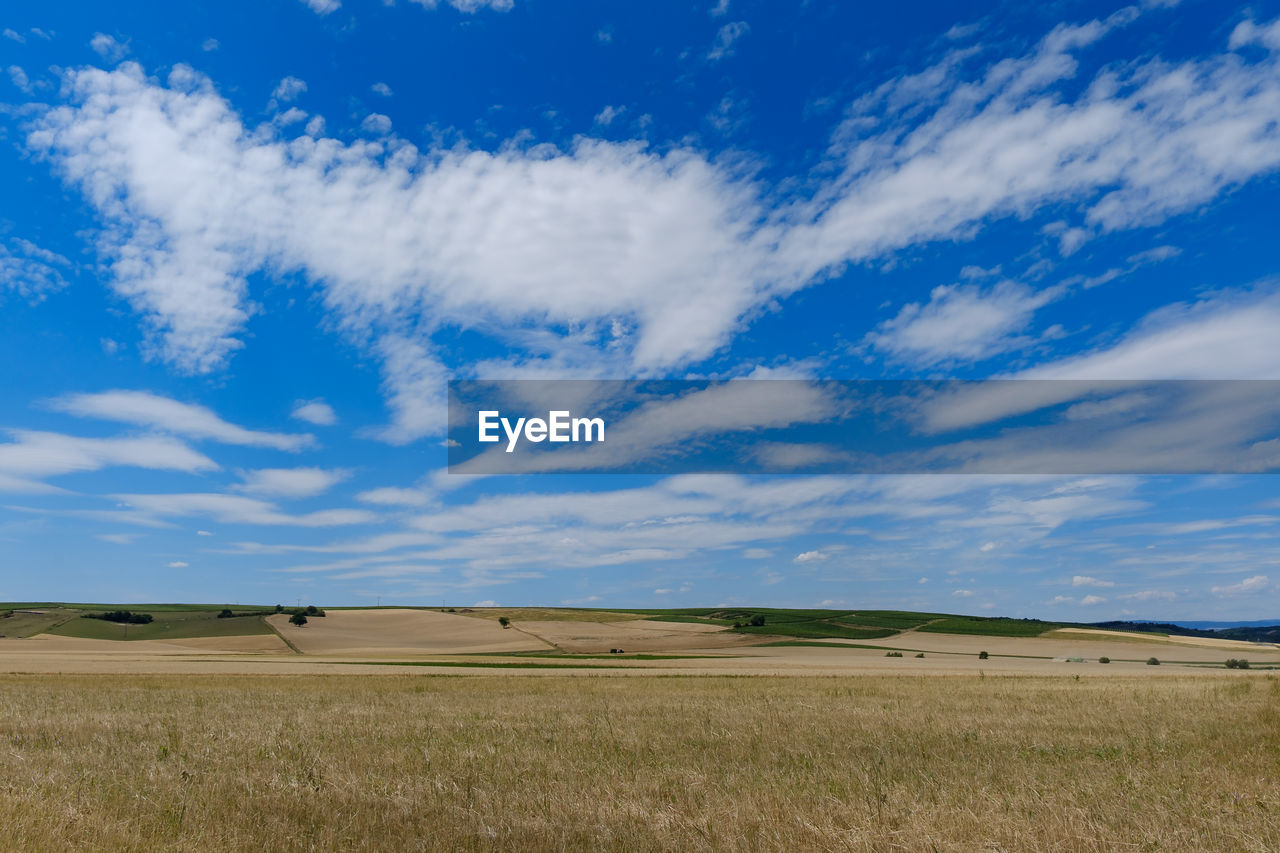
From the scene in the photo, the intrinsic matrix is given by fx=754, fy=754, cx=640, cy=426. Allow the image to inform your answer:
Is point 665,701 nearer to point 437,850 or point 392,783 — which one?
point 392,783

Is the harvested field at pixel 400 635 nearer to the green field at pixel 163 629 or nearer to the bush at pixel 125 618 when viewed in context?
the green field at pixel 163 629

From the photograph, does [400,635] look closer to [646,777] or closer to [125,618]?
[125,618]

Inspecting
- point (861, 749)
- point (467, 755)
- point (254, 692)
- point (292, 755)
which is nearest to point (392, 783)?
point (467, 755)

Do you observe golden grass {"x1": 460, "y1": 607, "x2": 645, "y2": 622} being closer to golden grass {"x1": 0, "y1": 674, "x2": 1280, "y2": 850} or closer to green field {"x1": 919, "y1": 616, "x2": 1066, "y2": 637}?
green field {"x1": 919, "y1": 616, "x2": 1066, "y2": 637}

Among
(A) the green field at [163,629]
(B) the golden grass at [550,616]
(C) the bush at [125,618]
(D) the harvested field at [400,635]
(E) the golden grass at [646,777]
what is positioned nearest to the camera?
(E) the golden grass at [646,777]

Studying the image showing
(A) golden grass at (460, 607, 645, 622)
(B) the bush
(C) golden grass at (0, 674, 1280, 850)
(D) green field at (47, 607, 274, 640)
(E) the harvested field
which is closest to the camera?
(C) golden grass at (0, 674, 1280, 850)

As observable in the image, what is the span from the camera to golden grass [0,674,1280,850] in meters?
8.28

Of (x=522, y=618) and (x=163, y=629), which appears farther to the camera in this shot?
(x=522, y=618)

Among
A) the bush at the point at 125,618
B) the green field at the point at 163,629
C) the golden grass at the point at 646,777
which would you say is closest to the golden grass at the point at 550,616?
the green field at the point at 163,629

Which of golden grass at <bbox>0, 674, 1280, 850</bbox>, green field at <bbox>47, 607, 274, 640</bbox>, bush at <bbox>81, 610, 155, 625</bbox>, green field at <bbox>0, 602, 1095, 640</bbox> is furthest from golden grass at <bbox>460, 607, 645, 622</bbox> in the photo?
golden grass at <bbox>0, 674, 1280, 850</bbox>

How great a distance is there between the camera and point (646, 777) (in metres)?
11.7

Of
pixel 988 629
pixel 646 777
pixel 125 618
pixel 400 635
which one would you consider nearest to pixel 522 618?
pixel 400 635

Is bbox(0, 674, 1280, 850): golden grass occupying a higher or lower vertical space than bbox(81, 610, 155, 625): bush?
higher

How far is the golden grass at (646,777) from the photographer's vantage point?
27.2ft
